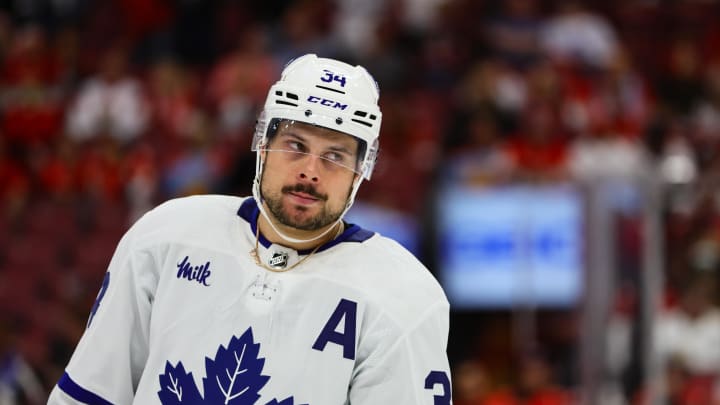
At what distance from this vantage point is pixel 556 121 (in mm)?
8797

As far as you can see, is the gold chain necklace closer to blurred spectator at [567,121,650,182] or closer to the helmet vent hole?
the helmet vent hole

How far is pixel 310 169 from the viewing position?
2.53 metres

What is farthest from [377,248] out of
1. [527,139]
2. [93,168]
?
[93,168]

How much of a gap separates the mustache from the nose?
0.02 m

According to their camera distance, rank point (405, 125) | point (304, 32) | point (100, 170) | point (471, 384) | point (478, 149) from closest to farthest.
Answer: point (471, 384) → point (478, 149) → point (405, 125) → point (100, 170) → point (304, 32)

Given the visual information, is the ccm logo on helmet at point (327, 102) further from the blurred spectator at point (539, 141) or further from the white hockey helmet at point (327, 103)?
the blurred spectator at point (539, 141)

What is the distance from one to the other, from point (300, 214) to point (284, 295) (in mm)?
177

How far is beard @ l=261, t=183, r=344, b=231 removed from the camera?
99.9 inches

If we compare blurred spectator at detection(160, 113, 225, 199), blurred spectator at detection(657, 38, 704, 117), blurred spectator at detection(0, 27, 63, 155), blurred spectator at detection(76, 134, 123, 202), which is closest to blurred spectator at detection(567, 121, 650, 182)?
blurred spectator at detection(657, 38, 704, 117)

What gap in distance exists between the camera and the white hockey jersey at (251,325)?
246cm

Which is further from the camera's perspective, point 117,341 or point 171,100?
point 171,100

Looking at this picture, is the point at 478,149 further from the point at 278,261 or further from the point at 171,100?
the point at 278,261

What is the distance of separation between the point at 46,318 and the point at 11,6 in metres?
4.81

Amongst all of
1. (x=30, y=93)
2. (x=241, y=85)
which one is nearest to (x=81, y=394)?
(x=241, y=85)
